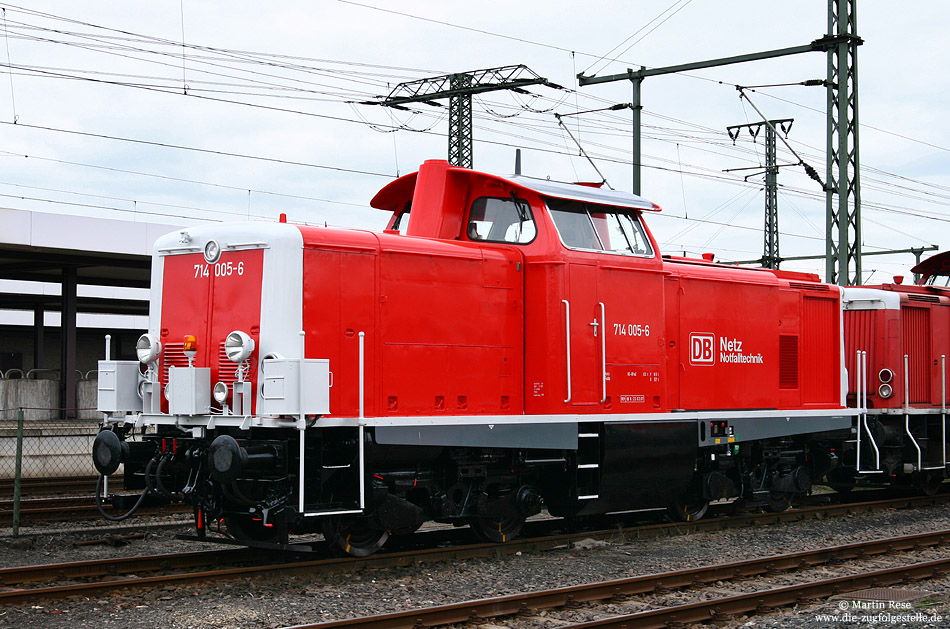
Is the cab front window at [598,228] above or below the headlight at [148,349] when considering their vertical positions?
above

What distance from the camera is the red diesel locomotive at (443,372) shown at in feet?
29.2

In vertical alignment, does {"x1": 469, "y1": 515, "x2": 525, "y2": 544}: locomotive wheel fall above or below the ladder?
below

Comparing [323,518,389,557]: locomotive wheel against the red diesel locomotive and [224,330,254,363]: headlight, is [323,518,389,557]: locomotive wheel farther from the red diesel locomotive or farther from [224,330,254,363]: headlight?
[224,330,254,363]: headlight

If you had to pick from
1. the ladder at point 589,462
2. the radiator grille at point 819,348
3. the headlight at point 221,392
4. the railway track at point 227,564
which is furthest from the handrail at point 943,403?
the headlight at point 221,392

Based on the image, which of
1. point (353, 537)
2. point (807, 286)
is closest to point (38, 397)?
point (353, 537)

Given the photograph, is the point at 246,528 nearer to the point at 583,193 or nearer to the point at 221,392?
the point at 221,392

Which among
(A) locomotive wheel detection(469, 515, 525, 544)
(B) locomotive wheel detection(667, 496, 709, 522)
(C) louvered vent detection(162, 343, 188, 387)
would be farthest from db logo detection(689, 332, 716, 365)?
(C) louvered vent detection(162, 343, 188, 387)

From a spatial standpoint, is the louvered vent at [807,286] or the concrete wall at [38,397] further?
the concrete wall at [38,397]

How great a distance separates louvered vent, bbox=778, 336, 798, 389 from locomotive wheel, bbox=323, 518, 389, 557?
6491 millimetres

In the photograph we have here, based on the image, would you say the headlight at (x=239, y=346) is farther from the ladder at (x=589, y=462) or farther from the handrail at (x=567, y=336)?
the ladder at (x=589, y=462)

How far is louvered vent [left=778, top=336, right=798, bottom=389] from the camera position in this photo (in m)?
13.5

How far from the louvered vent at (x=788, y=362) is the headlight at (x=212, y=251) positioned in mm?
7897

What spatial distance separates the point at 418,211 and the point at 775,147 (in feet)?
82.7

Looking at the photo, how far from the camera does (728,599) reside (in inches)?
318
